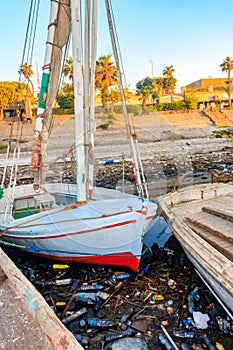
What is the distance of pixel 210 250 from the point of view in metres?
4.37

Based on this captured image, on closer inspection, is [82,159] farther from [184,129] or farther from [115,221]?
[184,129]

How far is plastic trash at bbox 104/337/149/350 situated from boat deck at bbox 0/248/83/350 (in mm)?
1028

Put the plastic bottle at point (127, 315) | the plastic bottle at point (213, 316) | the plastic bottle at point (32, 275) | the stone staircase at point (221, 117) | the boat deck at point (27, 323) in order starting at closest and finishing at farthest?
the boat deck at point (27, 323)
the plastic bottle at point (213, 316)
the plastic bottle at point (127, 315)
the plastic bottle at point (32, 275)
the stone staircase at point (221, 117)

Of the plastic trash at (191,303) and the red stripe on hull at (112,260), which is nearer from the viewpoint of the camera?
the plastic trash at (191,303)

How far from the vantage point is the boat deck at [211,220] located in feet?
15.5

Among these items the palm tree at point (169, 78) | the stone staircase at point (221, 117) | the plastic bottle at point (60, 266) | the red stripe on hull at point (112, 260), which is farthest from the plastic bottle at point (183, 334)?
the palm tree at point (169, 78)

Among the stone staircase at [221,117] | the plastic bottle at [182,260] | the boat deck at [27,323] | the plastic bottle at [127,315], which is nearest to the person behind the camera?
the boat deck at [27,323]

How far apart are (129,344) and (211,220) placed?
281 cm

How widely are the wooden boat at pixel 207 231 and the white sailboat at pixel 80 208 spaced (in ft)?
2.70

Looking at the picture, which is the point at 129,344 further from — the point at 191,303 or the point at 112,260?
the point at 112,260

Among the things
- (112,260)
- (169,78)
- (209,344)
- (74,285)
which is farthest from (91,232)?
(169,78)

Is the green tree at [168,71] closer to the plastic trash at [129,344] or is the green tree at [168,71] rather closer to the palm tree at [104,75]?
the palm tree at [104,75]

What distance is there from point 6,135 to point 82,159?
26.5 metres

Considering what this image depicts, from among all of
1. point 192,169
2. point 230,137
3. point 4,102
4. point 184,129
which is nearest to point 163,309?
point 192,169
